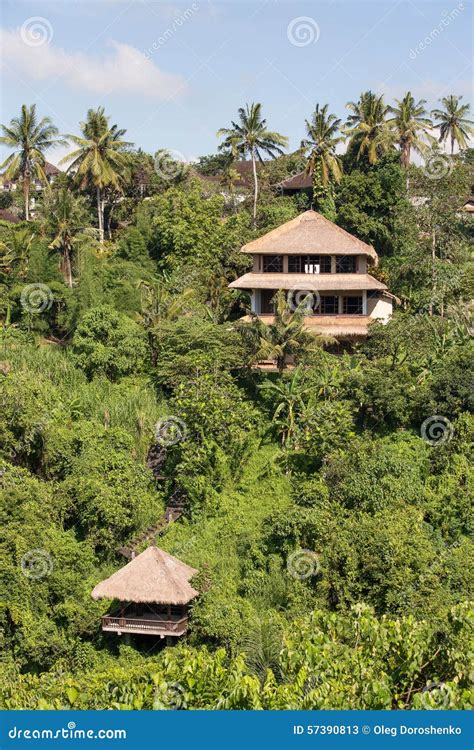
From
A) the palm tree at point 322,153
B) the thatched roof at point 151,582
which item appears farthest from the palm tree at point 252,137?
the thatched roof at point 151,582

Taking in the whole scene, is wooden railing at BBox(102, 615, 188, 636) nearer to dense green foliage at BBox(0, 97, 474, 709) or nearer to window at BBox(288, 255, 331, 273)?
dense green foliage at BBox(0, 97, 474, 709)

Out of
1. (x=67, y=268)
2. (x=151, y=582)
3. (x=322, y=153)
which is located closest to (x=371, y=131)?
(x=322, y=153)

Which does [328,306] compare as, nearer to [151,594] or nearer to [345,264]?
[345,264]

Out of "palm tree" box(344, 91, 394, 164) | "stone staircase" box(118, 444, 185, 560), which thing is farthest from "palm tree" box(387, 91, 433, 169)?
"stone staircase" box(118, 444, 185, 560)

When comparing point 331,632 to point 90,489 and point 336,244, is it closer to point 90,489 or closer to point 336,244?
point 90,489

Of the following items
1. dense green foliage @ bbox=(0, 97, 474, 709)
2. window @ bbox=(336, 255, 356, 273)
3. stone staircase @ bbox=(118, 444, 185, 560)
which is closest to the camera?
dense green foliage @ bbox=(0, 97, 474, 709)

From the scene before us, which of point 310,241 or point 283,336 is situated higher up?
point 310,241
